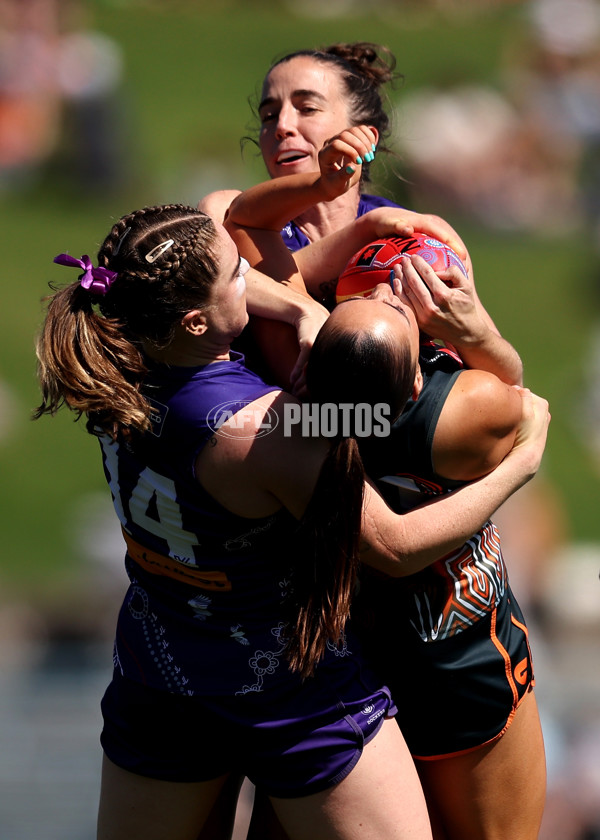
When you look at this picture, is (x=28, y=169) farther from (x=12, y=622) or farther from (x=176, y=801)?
(x=176, y=801)

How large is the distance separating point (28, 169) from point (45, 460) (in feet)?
15.3

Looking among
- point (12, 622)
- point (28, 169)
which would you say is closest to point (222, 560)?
point (12, 622)

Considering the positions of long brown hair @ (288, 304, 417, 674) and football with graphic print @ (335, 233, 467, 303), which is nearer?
long brown hair @ (288, 304, 417, 674)

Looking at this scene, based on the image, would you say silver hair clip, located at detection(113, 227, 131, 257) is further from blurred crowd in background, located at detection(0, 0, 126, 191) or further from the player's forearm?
blurred crowd in background, located at detection(0, 0, 126, 191)

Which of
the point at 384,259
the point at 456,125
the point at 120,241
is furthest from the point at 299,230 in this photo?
the point at 456,125

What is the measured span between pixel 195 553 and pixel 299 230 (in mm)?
930

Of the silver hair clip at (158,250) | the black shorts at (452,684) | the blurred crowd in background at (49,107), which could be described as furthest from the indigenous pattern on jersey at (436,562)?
the blurred crowd in background at (49,107)

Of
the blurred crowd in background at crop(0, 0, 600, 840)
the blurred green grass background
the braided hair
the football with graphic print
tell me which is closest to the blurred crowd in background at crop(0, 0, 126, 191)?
the blurred crowd in background at crop(0, 0, 600, 840)

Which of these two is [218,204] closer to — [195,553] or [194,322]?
[194,322]

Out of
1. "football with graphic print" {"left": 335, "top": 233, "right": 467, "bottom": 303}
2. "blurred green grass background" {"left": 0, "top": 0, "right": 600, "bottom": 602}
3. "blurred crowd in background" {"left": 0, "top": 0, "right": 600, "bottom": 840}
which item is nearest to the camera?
"football with graphic print" {"left": 335, "top": 233, "right": 467, "bottom": 303}

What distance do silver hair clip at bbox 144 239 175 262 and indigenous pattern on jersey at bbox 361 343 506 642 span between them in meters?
0.51

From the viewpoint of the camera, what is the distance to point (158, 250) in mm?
1964

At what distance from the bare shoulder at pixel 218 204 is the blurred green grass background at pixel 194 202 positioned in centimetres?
527

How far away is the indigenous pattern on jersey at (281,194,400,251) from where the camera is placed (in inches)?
99.8
